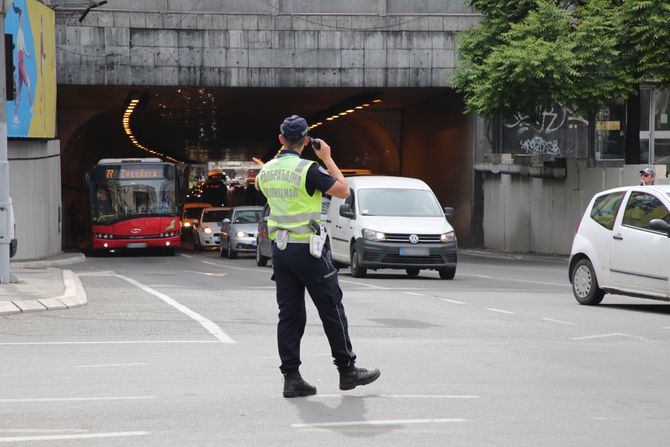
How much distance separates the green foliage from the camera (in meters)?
31.0

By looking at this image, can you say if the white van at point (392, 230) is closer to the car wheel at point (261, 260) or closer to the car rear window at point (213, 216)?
the car wheel at point (261, 260)

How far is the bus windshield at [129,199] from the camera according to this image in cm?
4100

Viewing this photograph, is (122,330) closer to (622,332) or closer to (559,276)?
(622,332)

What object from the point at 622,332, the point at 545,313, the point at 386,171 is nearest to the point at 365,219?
the point at 545,313

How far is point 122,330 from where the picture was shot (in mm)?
12656

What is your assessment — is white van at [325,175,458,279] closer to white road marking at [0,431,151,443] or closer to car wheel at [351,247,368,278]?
car wheel at [351,247,368,278]

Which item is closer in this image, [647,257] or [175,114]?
[647,257]

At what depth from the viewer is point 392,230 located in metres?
22.5

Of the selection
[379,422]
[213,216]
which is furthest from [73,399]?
[213,216]

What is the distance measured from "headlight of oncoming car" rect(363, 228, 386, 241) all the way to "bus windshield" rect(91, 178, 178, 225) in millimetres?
19705

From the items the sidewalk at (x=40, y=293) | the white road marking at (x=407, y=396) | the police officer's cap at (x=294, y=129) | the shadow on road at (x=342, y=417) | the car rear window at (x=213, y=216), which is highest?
the police officer's cap at (x=294, y=129)

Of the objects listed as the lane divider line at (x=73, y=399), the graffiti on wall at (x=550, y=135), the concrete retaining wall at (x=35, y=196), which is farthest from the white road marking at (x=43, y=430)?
the graffiti on wall at (x=550, y=135)

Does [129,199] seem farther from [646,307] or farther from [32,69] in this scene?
[646,307]

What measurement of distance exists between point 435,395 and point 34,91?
26.3 meters
